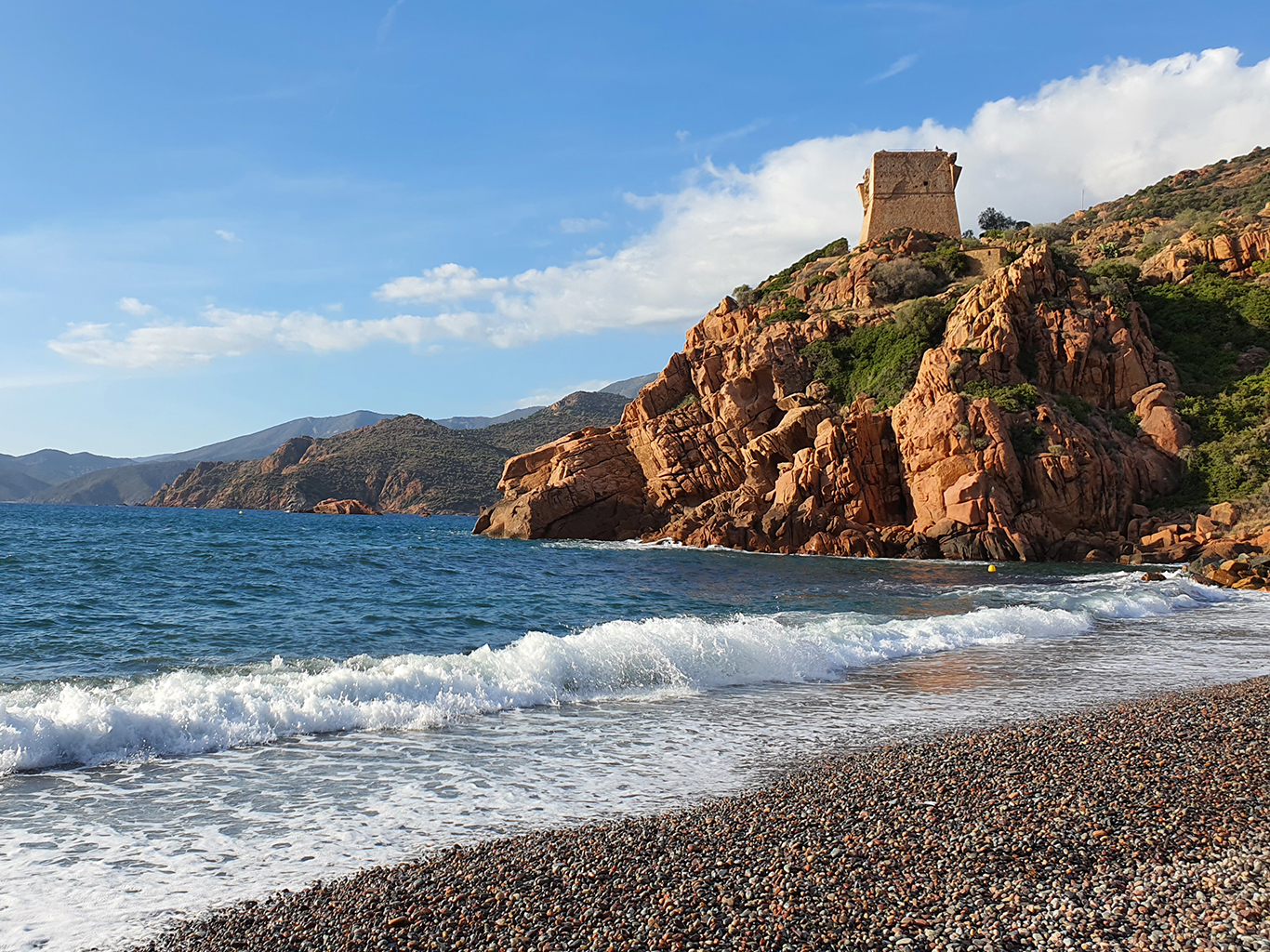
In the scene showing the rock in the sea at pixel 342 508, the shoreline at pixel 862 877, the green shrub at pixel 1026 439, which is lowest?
the shoreline at pixel 862 877

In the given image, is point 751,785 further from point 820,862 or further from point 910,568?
point 910,568

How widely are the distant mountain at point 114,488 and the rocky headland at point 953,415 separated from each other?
16690 cm

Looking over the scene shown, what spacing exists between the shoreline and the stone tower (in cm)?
6282

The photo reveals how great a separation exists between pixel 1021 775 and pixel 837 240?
221ft

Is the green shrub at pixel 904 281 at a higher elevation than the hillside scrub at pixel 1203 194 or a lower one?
lower

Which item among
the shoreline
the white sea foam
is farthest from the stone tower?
the shoreline

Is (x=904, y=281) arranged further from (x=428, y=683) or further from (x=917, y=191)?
(x=428, y=683)

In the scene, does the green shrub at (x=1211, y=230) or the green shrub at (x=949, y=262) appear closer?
the green shrub at (x=1211, y=230)

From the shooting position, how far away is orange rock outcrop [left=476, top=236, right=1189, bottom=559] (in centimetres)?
3647

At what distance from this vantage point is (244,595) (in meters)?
20.5

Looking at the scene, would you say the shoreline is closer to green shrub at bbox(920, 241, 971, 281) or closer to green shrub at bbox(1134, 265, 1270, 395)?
green shrub at bbox(1134, 265, 1270, 395)

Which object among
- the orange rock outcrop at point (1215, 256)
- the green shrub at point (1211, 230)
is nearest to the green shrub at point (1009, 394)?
the orange rock outcrop at point (1215, 256)

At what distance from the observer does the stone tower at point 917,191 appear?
2518 inches

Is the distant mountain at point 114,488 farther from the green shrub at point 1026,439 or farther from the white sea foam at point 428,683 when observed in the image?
the white sea foam at point 428,683
